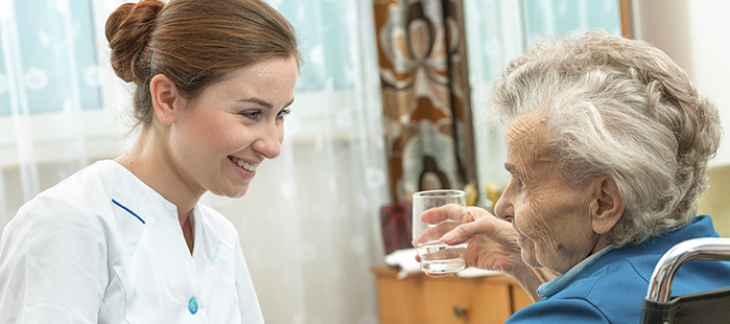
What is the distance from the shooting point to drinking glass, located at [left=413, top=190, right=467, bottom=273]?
1.21 meters

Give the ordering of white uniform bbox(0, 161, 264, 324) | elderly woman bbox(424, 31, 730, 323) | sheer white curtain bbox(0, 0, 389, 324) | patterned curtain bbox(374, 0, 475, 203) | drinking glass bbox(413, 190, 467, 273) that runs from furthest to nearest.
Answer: patterned curtain bbox(374, 0, 475, 203)
sheer white curtain bbox(0, 0, 389, 324)
drinking glass bbox(413, 190, 467, 273)
white uniform bbox(0, 161, 264, 324)
elderly woman bbox(424, 31, 730, 323)

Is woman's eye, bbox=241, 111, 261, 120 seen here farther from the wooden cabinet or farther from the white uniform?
the wooden cabinet

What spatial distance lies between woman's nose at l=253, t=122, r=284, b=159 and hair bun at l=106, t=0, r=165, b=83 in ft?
0.87

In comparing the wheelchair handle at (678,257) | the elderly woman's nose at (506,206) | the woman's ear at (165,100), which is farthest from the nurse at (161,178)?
the wheelchair handle at (678,257)

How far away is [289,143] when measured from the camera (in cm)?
274

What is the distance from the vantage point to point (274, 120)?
1317 mm

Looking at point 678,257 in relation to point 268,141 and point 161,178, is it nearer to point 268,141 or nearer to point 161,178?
point 268,141

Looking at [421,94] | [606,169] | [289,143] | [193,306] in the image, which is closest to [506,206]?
[606,169]

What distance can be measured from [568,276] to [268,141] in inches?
25.4

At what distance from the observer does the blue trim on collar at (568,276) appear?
0.97m

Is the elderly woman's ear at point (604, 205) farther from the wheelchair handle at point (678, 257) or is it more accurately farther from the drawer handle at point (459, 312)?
the drawer handle at point (459, 312)

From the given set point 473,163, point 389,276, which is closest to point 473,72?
point 473,163

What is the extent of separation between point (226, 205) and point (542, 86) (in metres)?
1.88

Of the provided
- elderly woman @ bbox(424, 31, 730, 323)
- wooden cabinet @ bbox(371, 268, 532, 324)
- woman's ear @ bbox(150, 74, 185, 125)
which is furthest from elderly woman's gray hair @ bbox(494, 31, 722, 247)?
wooden cabinet @ bbox(371, 268, 532, 324)
